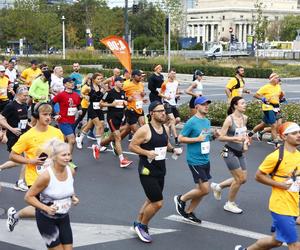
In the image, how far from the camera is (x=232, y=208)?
808cm

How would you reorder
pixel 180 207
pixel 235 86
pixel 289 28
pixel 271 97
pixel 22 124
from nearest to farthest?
pixel 180 207, pixel 22 124, pixel 271 97, pixel 235 86, pixel 289 28

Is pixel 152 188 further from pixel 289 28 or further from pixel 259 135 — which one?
pixel 289 28

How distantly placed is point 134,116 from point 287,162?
680cm

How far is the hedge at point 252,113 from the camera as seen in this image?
1445 centimetres

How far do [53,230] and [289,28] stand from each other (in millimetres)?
103973

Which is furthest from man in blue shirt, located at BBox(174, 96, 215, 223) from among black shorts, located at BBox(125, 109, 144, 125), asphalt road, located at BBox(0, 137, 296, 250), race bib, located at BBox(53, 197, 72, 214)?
black shorts, located at BBox(125, 109, 144, 125)

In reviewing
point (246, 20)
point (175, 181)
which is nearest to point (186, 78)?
point (175, 181)

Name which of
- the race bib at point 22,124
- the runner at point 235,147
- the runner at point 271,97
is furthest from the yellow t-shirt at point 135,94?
the runner at point 235,147

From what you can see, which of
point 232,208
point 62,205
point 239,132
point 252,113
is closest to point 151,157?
point 62,205

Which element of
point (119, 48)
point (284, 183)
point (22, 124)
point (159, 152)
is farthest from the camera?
point (119, 48)

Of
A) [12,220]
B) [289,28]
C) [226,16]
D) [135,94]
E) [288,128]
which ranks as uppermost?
[226,16]

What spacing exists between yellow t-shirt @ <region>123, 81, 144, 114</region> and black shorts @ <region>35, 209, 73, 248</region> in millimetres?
6921

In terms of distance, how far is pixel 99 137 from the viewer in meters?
12.4

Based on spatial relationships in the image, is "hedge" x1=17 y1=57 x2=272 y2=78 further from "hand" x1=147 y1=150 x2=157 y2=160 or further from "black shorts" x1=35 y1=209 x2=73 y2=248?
"black shorts" x1=35 y1=209 x2=73 y2=248
